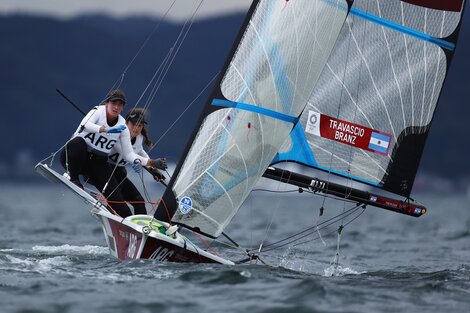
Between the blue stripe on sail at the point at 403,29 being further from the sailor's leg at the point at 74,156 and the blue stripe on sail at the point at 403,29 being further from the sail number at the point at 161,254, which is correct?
the sail number at the point at 161,254

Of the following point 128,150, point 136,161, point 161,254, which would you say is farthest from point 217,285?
point 128,150

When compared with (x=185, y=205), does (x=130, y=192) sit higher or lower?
higher

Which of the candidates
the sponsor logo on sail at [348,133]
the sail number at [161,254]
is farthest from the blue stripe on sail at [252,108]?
the sail number at [161,254]

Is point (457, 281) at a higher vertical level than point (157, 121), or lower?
lower

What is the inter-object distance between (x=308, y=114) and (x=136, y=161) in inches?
87.8

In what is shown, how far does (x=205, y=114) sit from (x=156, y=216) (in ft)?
3.99

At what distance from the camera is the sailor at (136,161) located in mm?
11359

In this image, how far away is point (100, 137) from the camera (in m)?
11.0

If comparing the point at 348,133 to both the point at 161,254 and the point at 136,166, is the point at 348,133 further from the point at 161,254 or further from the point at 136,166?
the point at 161,254

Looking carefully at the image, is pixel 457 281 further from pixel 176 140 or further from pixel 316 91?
pixel 176 140

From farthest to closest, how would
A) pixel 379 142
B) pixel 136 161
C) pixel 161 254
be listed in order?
1. pixel 379 142
2. pixel 136 161
3. pixel 161 254

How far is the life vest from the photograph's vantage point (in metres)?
11.0

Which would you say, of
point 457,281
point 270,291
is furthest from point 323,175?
point 270,291

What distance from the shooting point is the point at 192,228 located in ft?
34.9
